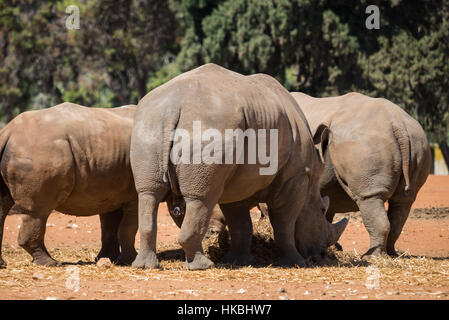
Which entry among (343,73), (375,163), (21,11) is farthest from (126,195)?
(21,11)

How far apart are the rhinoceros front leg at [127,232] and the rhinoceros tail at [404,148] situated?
3261 millimetres

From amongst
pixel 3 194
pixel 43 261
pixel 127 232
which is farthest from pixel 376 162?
pixel 3 194

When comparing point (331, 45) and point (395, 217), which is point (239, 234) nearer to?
point (395, 217)

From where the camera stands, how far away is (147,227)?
7477 millimetres

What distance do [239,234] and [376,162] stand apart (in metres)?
1.92

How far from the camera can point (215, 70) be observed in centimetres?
812

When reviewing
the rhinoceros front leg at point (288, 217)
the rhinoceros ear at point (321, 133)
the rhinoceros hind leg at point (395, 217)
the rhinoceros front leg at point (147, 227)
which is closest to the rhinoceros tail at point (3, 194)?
the rhinoceros front leg at point (147, 227)

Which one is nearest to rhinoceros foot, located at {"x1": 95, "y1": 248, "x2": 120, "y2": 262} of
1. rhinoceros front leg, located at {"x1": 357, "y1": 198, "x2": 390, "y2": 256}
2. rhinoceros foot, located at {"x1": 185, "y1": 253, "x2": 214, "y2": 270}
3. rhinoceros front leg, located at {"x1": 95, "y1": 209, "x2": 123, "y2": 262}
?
rhinoceros front leg, located at {"x1": 95, "y1": 209, "x2": 123, "y2": 262}

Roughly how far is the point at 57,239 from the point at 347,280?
6763 millimetres

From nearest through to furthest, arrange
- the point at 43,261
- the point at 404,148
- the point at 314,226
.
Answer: the point at 43,261, the point at 314,226, the point at 404,148

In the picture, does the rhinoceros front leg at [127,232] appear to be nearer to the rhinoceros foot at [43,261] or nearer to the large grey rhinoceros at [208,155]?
the rhinoceros foot at [43,261]

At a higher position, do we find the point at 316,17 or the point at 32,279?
the point at 316,17
